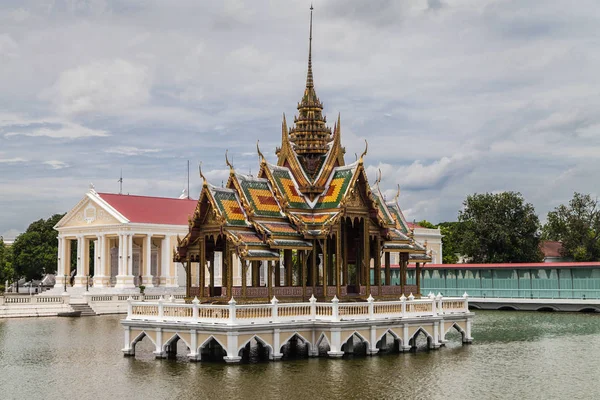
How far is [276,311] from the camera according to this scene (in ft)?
81.4

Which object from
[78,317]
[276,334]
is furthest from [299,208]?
[78,317]

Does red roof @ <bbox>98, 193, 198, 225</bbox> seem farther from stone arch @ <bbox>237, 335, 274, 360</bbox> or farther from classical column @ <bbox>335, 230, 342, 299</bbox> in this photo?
stone arch @ <bbox>237, 335, 274, 360</bbox>

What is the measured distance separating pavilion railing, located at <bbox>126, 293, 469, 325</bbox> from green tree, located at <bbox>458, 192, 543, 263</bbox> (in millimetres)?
42632

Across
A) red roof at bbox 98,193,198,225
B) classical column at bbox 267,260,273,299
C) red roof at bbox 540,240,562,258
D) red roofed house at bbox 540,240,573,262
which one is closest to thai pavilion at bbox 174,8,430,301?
classical column at bbox 267,260,273,299

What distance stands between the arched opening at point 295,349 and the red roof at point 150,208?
4115cm

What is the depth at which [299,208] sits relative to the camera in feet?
92.9

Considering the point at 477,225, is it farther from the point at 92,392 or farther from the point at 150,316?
the point at 92,392

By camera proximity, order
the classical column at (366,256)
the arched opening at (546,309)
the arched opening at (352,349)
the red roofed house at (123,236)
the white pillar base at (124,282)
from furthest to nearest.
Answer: the red roofed house at (123,236) → the white pillar base at (124,282) → the arched opening at (546,309) → the classical column at (366,256) → the arched opening at (352,349)

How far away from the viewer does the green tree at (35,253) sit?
81062 millimetres

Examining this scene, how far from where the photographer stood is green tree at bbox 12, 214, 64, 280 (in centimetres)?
8106

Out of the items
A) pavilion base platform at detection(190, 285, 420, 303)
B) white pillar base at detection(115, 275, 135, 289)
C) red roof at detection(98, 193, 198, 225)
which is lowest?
pavilion base platform at detection(190, 285, 420, 303)

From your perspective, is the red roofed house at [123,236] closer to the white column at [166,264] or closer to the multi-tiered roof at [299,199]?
the white column at [166,264]

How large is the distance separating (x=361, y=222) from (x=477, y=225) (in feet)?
141

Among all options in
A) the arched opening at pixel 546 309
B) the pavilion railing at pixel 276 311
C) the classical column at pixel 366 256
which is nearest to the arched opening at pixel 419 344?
A: the pavilion railing at pixel 276 311
